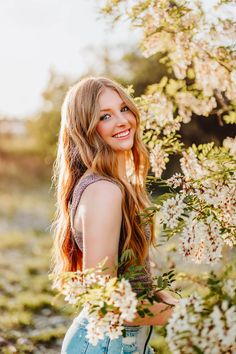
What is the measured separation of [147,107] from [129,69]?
12.4m

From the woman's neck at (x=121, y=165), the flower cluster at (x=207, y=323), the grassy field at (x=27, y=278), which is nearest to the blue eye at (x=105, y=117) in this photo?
the woman's neck at (x=121, y=165)

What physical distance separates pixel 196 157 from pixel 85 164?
26.3 inches

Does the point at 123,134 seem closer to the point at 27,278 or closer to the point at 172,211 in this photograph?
the point at 172,211

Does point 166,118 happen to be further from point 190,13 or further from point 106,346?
point 106,346

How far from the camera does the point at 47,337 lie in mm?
5059

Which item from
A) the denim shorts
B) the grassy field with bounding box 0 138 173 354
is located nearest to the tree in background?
the denim shorts

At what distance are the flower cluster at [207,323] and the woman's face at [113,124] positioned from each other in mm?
1028

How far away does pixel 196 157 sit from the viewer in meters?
2.95

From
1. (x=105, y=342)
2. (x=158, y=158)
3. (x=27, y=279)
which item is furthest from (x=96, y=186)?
(x=27, y=279)

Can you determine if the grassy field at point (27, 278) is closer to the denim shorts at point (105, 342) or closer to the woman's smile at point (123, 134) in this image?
the denim shorts at point (105, 342)

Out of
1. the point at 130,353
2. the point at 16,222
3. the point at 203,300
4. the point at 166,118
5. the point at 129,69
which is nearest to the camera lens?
the point at 203,300

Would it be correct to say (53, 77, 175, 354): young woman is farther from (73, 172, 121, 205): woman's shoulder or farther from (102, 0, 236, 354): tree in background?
(102, 0, 236, 354): tree in background

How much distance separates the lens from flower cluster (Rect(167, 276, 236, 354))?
1.59 metres

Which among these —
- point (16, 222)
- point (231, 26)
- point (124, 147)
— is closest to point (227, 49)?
point (231, 26)
